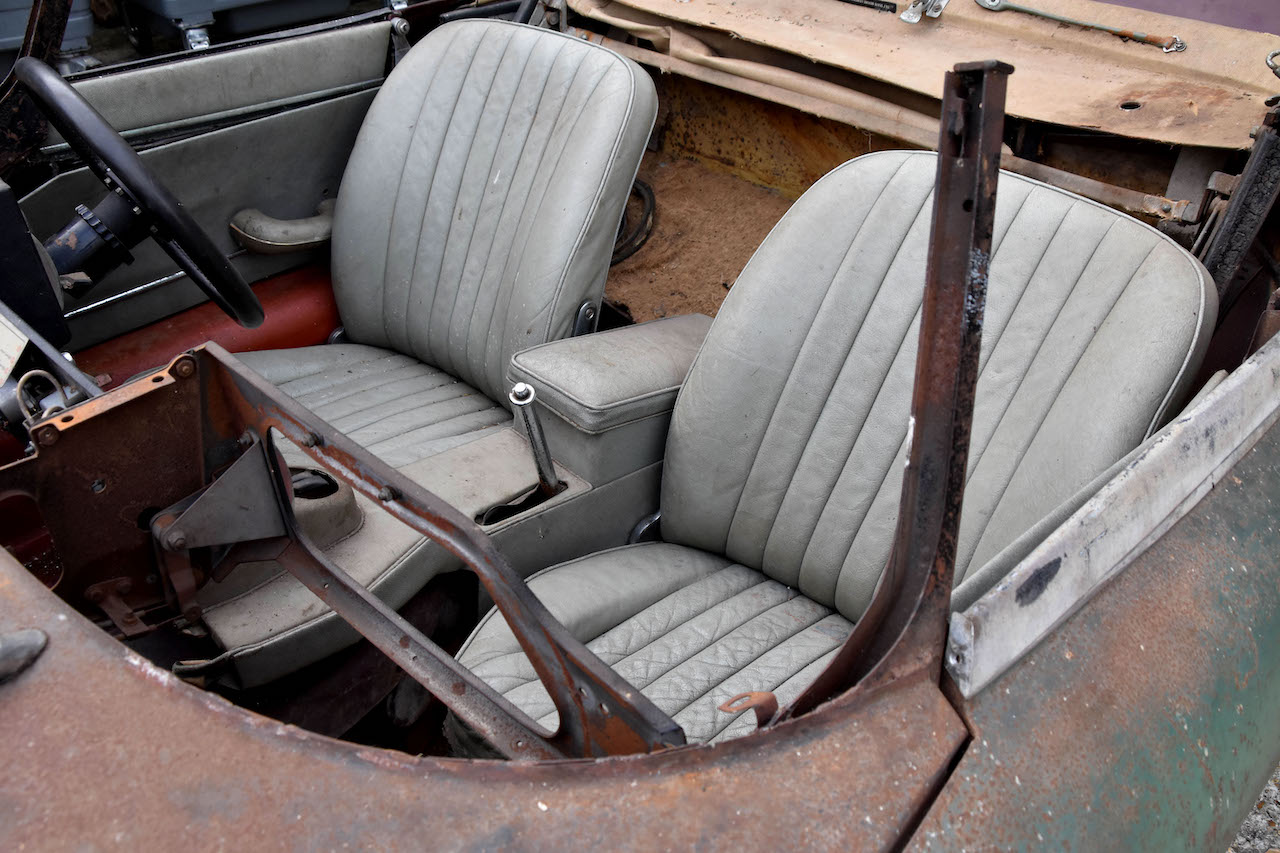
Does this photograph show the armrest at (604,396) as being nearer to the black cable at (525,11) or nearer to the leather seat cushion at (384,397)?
the leather seat cushion at (384,397)

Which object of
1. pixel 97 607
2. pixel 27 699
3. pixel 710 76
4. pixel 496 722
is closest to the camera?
pixel 27 699

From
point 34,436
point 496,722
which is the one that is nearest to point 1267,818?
point 496,722

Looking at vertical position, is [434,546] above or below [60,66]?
below

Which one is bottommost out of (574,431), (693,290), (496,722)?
(693,290)

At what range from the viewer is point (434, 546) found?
1.53m

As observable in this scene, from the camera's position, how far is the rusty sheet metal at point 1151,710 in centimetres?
67

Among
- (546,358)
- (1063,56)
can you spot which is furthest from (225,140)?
(1063,56)

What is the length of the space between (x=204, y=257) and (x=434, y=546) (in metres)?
0.59

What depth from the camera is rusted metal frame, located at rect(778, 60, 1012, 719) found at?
1.92 ft

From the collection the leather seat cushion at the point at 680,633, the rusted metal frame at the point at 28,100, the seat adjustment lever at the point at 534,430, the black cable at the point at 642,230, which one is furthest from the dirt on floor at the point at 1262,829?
the rusted metal frame at the point at 28,100

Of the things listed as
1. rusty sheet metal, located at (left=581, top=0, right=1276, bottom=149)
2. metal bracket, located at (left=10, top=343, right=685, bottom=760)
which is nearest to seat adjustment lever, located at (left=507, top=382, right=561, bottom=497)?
metal bracket, located at (left=10, top=343, right=685, bottom=760)

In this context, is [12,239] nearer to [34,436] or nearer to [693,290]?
[34,436]

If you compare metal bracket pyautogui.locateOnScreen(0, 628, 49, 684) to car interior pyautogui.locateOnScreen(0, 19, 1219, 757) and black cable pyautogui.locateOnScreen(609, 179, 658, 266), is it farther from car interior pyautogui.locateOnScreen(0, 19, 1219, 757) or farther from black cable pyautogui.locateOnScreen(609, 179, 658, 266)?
black cable pyautogui.locateOnScreen(609, 179, 658, 266)

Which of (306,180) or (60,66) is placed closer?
(60,66)
